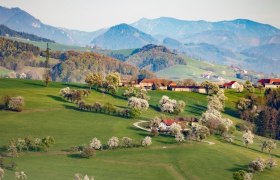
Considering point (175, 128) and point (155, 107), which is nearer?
point (175, 128)

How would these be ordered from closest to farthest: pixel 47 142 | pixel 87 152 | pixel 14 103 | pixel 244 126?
pixel 87 152 < pixel 47 142 < pixel 14 103 < pixel 244 126

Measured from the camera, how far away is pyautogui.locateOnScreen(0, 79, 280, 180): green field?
107000mm

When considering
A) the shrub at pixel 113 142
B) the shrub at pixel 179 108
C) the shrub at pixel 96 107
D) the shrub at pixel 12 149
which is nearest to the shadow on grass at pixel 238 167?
the shrub at pixel 113 142

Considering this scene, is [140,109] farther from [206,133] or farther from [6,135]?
[6,135]

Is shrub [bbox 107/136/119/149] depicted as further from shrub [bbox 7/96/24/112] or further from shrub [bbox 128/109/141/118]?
shrub [bbox 7/96/24/112]

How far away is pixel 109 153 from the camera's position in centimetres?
12350

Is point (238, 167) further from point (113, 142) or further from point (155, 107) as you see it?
point (155, 107)

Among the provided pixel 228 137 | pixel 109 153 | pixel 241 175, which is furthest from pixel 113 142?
pixel 228 137

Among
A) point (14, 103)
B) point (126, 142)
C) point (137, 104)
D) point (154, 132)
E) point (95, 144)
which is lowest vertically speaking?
point (95, 144)

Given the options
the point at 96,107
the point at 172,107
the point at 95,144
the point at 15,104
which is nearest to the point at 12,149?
the point at 95,144

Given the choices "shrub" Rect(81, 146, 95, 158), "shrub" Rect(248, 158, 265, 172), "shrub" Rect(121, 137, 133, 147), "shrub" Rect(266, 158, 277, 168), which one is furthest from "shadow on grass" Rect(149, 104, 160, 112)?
"shrub" Rect(248, 158, 265, 172)

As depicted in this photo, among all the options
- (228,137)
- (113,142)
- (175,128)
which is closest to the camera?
(113,142)

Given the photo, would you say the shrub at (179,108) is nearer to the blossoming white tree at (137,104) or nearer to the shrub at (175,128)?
the blossoming white tree at (137,104)

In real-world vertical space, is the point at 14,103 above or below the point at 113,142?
above
